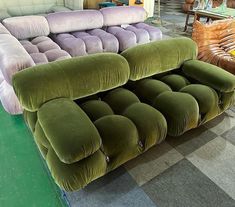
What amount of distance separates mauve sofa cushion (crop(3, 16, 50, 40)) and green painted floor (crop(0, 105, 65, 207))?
1.17 meters

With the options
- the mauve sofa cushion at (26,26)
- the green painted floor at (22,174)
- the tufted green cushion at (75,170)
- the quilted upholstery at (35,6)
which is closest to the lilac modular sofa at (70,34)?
the mauve sofa cushion at (26,26)

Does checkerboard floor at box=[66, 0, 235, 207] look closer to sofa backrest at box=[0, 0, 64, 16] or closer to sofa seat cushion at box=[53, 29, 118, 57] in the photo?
sofa seat cushion at box=[53, 29, 118, 57]

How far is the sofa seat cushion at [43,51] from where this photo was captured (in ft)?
6.92

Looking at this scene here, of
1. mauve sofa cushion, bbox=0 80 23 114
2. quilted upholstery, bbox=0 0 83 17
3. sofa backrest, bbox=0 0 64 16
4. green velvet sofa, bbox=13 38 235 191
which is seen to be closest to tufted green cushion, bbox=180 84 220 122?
green velvet sofa, bbox=13 38 235 191

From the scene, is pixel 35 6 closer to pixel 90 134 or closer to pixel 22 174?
pixel 22 174

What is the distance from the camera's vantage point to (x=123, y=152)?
4.17 ft

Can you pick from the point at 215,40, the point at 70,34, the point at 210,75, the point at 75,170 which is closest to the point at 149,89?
the point at 210,75

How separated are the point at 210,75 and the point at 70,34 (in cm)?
184

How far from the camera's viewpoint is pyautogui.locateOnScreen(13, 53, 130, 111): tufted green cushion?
1323 mm

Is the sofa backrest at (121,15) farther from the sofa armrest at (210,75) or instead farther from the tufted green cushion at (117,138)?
the tufted green cushion at (117,138)

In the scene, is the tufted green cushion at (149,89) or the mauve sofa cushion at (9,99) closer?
the tufted green cushion at (149,89)

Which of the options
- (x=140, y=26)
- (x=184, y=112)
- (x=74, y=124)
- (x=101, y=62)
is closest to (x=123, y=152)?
(x=74, y=124)

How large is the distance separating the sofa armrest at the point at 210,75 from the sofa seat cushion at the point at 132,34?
101 cm

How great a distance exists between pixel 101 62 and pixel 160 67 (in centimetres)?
55
